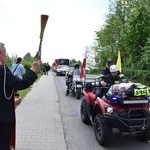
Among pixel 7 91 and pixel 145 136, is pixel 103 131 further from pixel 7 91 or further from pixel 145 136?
pixel 7 91

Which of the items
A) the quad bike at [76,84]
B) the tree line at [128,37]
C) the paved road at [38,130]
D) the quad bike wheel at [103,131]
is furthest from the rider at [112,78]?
the tree line at [128,37]

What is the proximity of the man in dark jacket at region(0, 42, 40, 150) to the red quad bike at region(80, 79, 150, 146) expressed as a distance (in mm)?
2608

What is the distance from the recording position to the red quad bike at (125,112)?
5.71m

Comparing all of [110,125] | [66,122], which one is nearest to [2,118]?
[110,125]

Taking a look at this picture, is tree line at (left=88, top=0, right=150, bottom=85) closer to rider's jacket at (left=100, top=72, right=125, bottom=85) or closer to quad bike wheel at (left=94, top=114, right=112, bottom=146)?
rider's jacket at (left=100, top=72, right=125, bottom=85)

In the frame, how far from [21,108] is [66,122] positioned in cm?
229

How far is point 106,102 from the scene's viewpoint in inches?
244

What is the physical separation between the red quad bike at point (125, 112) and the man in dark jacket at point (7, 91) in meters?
2.61

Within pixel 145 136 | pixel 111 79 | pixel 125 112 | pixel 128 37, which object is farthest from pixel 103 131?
pixel 128 37

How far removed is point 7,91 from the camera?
3502mm

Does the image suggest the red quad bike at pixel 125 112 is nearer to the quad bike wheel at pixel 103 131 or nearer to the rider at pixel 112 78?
the quad bike wheel at pixel 103 131

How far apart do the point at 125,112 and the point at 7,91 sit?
115 inches

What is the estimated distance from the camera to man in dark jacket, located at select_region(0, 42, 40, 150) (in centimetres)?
341

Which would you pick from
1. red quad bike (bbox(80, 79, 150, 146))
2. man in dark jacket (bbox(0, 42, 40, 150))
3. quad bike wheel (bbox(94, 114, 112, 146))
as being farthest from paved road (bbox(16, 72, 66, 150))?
man in dark jacket (bbox(0, 42, 40, 150))
